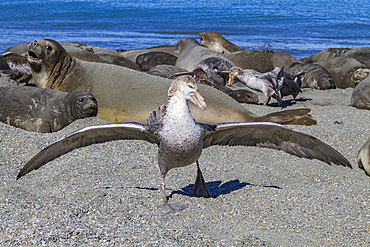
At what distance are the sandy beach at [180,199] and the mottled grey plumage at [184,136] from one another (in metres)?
0.30

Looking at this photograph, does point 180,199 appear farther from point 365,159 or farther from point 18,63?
point 18,63

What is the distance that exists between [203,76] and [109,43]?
39.8 ft

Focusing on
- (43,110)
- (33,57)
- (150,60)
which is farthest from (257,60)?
(43,110)

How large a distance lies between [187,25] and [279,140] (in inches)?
1182

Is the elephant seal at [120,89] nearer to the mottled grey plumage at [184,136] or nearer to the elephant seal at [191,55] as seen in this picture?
the mottled grey plumage at [184,136]

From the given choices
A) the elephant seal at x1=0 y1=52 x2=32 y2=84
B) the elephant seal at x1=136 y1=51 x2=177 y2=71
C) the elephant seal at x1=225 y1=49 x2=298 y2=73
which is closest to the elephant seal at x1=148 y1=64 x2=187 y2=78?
the elephant seal at x1=136 y1=51 x2=177 y2=71

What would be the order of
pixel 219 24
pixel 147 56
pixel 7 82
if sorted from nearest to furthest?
pixel 7 82, pixel 147 56, pixel 219 24

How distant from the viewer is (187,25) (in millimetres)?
32781

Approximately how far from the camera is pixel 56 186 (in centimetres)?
400

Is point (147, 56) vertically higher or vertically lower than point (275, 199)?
lower

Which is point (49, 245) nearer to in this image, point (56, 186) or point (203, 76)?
point (56, 186)

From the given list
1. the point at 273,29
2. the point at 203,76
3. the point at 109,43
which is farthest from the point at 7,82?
the point at 273,29

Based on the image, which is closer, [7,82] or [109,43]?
[7,82]

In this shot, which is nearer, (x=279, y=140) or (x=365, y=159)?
(x=279, y=140)
